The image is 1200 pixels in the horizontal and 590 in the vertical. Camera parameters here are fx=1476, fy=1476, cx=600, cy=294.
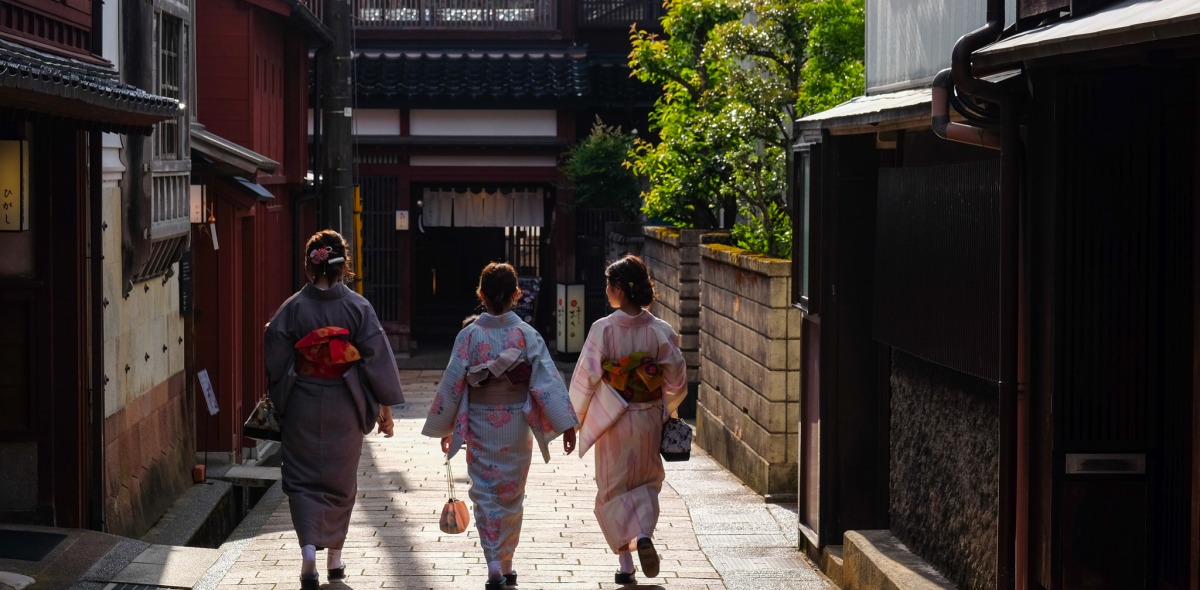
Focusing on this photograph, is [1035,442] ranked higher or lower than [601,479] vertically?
higher

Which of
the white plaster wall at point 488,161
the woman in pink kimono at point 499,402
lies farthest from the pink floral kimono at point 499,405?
the white plaster wall at point 488,161

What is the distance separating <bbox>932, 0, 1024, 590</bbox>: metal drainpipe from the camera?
6.05 m

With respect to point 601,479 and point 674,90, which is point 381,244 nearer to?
point 674,90

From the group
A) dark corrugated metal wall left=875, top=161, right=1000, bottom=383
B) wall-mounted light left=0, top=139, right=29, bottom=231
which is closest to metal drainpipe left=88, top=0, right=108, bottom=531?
wall-mounted light left=0, top=139, right=29, bottom=231

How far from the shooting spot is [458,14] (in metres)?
27.5

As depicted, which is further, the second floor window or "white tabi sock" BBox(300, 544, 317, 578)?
the second floor window

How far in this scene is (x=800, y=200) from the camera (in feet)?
32.6

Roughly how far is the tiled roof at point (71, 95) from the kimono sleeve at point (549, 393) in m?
2.73

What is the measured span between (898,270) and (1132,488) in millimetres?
2551

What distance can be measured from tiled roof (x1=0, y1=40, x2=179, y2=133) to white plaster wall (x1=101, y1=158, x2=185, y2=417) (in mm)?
1418

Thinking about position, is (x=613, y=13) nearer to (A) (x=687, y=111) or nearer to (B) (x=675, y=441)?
(A) (x=687, y=111)

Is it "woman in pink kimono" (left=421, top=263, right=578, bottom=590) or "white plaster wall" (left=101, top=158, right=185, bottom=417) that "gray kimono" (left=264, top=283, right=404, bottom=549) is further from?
"white plaster wall" (left=101, top=158, right=185, bottom=417)

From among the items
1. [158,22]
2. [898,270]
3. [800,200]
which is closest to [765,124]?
[800,200]

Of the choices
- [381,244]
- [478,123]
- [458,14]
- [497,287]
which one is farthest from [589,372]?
[458,14]
